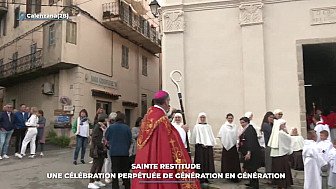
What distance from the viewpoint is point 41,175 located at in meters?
7.06

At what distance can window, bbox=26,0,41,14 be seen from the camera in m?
16.2

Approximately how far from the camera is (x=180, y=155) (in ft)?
11.0

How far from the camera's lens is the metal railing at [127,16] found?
657 inches

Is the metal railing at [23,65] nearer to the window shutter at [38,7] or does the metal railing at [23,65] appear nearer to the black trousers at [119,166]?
the window shutter at [38,7]

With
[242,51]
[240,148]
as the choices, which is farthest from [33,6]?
[240,148]

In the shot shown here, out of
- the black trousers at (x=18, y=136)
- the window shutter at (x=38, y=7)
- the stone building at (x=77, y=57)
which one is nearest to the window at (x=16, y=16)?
the stone building at (x=77, y=57)

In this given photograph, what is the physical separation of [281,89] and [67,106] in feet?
34.1

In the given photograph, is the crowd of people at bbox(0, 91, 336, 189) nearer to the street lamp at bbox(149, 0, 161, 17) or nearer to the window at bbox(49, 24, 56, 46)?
the street lamp at bbox(149, 0, 161, 17)

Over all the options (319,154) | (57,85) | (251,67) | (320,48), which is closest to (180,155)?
(319,154)

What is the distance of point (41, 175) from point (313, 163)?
20.9 feet

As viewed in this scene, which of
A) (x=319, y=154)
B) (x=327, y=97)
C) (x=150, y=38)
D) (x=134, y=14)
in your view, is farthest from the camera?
(x=150, y=38)

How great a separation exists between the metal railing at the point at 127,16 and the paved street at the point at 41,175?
10.1 m

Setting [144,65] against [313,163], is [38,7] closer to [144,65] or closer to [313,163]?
[144,65]

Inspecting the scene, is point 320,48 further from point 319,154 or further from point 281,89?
point 319,154
